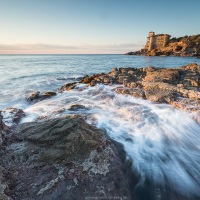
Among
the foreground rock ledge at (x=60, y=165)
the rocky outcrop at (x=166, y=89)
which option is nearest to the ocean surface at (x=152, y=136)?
the rocky outcrop at (x=166, y=89)

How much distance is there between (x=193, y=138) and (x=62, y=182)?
5136 millimetres

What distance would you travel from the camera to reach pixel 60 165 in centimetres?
373

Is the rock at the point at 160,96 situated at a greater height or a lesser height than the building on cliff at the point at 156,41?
lesser

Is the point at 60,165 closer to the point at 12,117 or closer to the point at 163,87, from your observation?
the point at 12,117

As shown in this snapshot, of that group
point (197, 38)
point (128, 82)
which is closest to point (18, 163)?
point (128, 82)

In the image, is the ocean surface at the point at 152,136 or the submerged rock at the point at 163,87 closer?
the ocean surface at the point at 152,136

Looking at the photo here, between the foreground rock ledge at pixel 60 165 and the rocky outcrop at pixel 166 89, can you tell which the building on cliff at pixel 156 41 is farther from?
the foreground rock ledge at pixel 60 165

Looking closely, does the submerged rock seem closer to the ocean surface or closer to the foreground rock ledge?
the ocean surface

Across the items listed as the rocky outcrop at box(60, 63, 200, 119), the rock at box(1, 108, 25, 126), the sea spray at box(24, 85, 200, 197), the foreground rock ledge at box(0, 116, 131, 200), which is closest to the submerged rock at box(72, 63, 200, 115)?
the rocky outcrop at box(60, 63, 200, 119)

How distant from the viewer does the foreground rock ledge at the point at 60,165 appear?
10.6ft

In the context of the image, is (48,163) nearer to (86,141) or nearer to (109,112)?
(86,141)

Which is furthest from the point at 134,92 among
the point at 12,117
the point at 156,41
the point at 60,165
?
the point at 156,41

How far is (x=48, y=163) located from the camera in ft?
12.4

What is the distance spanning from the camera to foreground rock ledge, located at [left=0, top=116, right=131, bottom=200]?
322 cm
